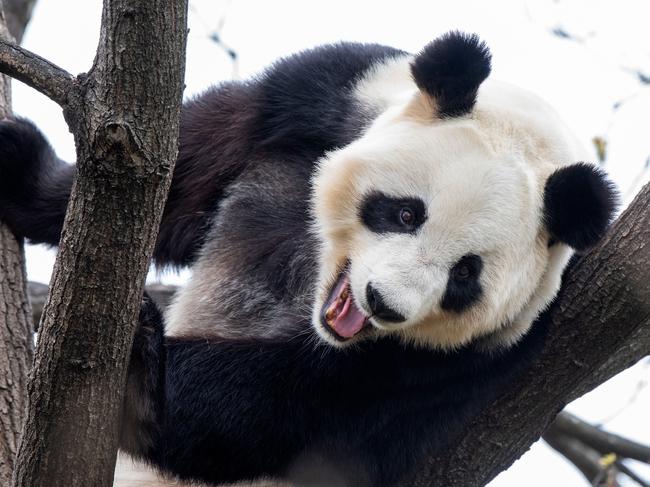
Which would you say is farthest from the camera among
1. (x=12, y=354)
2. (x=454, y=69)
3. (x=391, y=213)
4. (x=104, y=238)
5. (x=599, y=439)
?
(x=599, y=439)

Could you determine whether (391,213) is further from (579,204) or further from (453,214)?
(579,204)

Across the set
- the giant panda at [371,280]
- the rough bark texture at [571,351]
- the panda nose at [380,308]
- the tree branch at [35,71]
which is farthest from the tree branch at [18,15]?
the rough bark texture at [571,351]

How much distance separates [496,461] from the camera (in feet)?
13.0

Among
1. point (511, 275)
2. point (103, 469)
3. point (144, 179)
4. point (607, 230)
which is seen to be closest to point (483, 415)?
point (511, 275)

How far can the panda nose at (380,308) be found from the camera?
136 inches

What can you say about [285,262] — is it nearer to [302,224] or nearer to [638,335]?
[302,224]

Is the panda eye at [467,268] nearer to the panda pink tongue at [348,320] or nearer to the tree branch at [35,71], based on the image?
the panda pink tongue at [348,320]

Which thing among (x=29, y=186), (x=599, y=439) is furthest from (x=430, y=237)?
(x=599, y=439)

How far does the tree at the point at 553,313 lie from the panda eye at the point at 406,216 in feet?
2.46

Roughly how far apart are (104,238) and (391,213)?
1.35 metres

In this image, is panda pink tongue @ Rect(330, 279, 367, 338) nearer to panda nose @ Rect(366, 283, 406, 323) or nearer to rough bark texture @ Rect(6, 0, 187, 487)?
panda nose @ Rect(366, 283, 406, 323)

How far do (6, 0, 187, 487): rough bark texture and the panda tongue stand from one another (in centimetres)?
105

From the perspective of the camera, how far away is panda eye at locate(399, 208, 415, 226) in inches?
150

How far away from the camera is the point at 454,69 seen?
3.99m
